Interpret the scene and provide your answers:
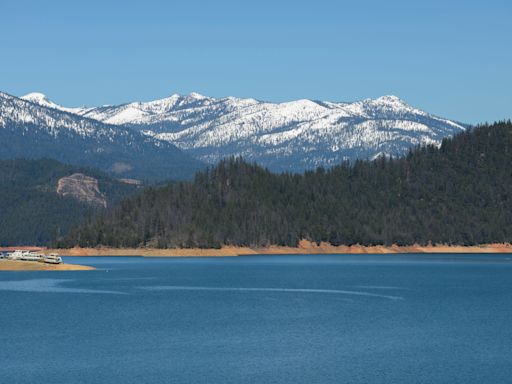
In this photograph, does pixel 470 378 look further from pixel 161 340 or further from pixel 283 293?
pixel 283 293

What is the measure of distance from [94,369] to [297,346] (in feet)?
74.8

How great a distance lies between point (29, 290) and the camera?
180 meters

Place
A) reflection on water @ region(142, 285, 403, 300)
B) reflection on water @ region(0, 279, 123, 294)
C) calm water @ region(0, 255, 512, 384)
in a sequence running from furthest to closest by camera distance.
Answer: reflection on water @ region(0, 279, 123, 294)
reflection on water @ region(142, 285, 403, 300)
calm water @ region(0, 255, 512, 384)

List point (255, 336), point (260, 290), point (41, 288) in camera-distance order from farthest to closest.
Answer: point (41, 288) → point (260, 290) → point (255, 336)

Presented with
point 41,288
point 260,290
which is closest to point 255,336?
point 260,290

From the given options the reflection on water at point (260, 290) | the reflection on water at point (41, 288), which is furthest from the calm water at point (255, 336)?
the reflection on water at point (41, 288)

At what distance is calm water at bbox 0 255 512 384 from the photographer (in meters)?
88.8

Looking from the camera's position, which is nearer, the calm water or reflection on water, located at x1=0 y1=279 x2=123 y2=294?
the calm water

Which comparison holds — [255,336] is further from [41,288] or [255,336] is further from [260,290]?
[41,288]

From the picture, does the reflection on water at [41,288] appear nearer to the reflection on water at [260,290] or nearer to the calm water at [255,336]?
the calm water at [255,336]

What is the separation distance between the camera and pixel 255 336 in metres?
112

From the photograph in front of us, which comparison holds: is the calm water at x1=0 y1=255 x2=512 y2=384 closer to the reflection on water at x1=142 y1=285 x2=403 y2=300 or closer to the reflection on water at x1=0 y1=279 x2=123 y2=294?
the reflection on water at x1=142 y1=285 x2=403 y2=300

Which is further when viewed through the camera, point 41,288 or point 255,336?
point 41,288

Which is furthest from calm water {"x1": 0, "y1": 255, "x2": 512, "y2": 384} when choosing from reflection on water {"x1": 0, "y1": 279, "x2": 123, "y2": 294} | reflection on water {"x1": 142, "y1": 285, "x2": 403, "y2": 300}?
reflection on water {"x1": 0, "y1": 279, "x2": 123, "y2": 294}
